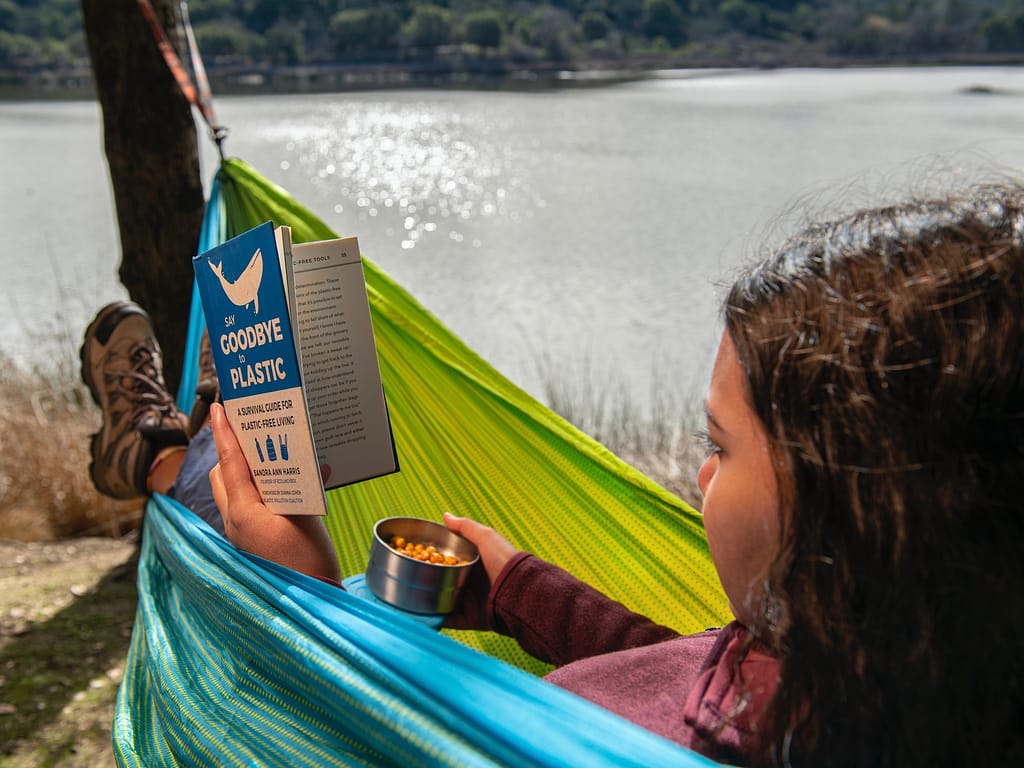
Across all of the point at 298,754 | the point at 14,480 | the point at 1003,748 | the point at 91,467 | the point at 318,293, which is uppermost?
the point at 318,293

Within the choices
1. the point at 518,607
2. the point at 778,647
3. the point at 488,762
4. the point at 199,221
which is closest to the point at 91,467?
the point at 199,221

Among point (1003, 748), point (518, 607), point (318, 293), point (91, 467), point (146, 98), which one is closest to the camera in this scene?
point (1003, 748)

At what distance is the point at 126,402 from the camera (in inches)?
68.7

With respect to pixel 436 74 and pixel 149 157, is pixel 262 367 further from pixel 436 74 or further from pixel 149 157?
pixel 436 74

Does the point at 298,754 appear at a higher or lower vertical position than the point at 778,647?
lower

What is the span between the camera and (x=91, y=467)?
68.4 inches

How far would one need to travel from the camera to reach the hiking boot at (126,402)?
5.55 feet

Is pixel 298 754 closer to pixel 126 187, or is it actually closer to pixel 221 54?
pixel 126 187

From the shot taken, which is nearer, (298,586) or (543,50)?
(298,586)

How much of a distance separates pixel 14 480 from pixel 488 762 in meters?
2.67

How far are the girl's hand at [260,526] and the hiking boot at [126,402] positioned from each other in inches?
27.5

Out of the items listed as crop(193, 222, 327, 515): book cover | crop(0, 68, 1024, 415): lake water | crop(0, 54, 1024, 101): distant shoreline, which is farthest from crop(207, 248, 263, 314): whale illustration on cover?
crop(0, 54, 1024, 101): distant shoreline

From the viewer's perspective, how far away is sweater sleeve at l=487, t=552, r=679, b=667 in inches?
42.8

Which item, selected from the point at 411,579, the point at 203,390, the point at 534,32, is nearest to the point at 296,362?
the point at 411,579
